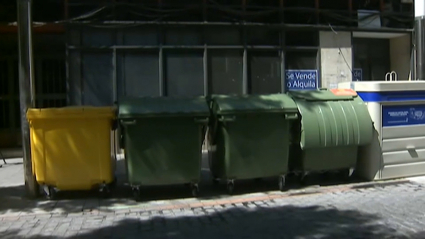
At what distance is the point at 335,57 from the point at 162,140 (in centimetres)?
757

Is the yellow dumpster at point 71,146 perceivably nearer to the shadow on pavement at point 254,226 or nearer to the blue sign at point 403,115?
the shadow on pavement at point 254,226

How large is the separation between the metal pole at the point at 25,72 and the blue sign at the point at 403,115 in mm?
5891

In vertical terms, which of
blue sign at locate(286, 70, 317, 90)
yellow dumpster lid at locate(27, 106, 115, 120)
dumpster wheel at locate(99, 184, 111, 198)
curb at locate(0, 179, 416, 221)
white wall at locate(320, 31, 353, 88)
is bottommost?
curb at locate(0, 179, 416, 221)

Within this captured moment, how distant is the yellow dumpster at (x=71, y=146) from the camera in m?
7.21

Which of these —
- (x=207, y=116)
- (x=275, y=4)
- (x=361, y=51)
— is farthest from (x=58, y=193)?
(x=361, y=51)

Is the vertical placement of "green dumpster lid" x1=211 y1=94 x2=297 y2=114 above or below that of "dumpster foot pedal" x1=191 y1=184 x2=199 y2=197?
above

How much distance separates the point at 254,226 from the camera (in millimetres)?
6027

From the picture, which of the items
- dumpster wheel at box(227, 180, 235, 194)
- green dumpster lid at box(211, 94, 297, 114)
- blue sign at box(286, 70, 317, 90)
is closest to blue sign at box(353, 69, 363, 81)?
blue sign at box(286, 70, 317, 90)

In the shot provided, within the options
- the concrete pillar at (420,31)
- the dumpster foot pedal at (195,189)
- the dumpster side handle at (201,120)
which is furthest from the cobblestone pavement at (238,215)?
the concrete pillar at (420,31)

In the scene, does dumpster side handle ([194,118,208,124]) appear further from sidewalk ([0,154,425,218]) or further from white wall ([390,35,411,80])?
white wall ([390,35,411,80])

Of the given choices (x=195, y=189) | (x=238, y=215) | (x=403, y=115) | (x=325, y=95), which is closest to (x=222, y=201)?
(x=195, y=189)

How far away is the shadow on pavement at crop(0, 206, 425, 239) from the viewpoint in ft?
18.6

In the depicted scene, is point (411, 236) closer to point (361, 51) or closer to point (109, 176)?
point (109, 176)

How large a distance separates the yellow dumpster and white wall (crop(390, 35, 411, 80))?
10.3 meters
